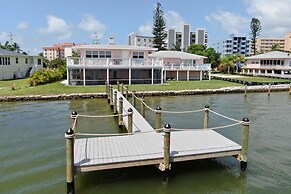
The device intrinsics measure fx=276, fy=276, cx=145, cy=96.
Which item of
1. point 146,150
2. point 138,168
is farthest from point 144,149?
point 138,168

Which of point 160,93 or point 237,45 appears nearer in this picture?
point 160,93

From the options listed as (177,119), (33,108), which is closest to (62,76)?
(33,108)

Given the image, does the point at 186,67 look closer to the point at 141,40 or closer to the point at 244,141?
the point at 244,141

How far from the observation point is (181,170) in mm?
9195

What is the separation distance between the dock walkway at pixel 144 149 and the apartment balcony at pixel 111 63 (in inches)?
891

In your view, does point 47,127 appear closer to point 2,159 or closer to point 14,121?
point 14,121

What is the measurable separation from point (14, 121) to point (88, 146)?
9384 mm

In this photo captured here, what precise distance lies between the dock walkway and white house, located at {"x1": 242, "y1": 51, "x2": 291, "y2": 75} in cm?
4857

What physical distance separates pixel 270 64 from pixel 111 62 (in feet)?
121

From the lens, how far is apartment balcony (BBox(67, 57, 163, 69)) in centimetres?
3166

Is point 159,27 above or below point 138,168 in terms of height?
above

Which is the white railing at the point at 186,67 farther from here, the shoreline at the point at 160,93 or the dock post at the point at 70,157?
the dock post at the point at 70,157

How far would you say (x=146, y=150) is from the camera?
28.6ft

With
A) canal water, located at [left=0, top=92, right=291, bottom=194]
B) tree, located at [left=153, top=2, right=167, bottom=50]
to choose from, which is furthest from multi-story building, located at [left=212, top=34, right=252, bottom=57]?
canal water, located at [left=0, top=92, right=291, bottom=194]
